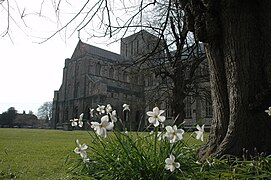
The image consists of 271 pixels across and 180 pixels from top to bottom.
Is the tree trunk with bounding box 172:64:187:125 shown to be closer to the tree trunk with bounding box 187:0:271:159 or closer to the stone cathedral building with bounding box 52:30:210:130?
the tree trunk with bounding box 187:0:271:159

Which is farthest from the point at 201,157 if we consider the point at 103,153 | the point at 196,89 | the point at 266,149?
the point at 196,89

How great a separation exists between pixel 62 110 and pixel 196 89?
36.3 meters

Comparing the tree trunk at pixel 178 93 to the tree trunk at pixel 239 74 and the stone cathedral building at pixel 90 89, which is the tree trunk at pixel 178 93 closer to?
the tree trunk at pixel 239 74

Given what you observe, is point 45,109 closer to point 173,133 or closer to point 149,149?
point 149,149

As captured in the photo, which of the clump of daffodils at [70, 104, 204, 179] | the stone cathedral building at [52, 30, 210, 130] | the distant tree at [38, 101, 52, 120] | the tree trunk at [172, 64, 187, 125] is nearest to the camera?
the clump of daffodils at [70, 104, 204, 179]

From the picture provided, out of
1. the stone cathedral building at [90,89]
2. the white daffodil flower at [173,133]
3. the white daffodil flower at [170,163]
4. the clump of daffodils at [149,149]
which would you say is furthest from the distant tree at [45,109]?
the white daffodil flower at [170,163]

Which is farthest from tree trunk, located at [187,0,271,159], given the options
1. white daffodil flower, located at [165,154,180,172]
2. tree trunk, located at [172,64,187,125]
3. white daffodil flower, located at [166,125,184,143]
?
tree trunk, located at [172,64,187,125]

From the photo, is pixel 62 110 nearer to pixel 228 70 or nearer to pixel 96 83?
pixel 96 83

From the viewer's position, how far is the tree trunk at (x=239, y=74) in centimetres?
253

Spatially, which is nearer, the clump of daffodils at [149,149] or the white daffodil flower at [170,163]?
the white daffodil flower at [170,163]

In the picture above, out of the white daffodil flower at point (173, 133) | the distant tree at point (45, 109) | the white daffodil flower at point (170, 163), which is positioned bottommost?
the white daffodil flower at point (170, 163)

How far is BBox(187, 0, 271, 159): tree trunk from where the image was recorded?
8.31ft

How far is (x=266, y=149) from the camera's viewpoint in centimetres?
250

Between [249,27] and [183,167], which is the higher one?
[249,27]
